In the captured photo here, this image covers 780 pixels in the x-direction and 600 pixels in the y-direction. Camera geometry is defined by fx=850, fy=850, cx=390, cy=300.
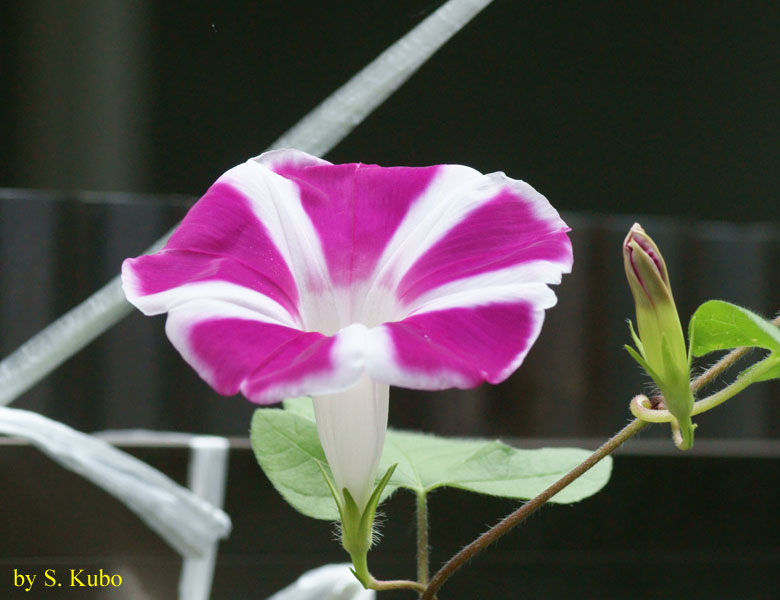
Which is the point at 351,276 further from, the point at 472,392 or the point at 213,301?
the point at 472,392

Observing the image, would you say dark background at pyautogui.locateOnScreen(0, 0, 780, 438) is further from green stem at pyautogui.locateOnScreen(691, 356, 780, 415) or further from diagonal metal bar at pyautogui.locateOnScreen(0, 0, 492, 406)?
green stem at pyautogui.locateOnScreen(691, 356, 780, 415)

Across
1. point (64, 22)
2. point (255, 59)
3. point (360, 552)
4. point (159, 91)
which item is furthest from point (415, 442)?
point (64, 22)

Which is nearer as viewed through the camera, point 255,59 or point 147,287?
point 147,287

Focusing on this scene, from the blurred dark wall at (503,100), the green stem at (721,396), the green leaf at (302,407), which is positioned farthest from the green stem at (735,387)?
the blurred dark wall at (503,100)

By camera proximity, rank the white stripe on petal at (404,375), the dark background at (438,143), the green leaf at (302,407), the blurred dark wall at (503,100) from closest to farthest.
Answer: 1. the white stripe on petal at (404,375)
2. the green leaf at (302,407)
3. the dark background at (438,143)
4. the blurred dark wall at (503,100)

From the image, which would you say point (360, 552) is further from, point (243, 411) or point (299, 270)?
point (243, 411)

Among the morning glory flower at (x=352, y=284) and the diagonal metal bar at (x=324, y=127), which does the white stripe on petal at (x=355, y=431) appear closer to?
the morning glory flower at (x=352, y=284)

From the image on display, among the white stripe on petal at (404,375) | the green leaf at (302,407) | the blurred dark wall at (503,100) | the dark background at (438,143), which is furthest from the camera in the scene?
the blurred dark wall at (503,100)
